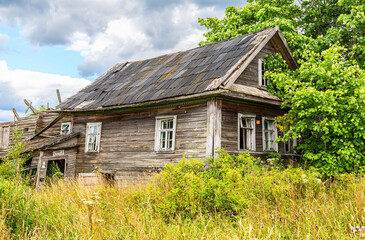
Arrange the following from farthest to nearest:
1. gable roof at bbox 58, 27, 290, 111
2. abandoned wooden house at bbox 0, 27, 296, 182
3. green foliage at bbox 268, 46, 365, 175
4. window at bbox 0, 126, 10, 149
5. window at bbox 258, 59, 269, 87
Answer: window at bbox 0, 126, 10, 149, window at bbox 258, 59, 269, 87, gable roof at bbox 58, 27, 290, 111, abandoned wooden house at bbox 0, 27, 296, 182, green foliage at bbox 268, 46, 365, 175

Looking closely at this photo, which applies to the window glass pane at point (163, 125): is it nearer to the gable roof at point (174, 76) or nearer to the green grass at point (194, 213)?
the gable roof at point (174, 76)

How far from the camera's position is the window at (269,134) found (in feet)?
41.5

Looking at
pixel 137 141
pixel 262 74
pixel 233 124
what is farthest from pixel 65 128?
pixel 262 74

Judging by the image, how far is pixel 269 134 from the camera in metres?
12.8

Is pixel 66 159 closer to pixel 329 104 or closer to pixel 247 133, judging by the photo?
pixel 247 133

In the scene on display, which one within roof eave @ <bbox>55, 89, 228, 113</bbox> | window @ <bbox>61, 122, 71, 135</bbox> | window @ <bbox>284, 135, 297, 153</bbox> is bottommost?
window @ <bbox>284, 135, 297, 153</bbox>

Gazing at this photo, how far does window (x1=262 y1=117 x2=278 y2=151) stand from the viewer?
1264 cm

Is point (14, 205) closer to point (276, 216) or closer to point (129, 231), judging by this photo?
point (129, 231)

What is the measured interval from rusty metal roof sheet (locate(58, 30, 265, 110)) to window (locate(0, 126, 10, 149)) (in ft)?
24.2

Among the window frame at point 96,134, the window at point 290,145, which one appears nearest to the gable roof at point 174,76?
the window frame at point 96,134

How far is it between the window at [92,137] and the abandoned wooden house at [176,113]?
0.04 m

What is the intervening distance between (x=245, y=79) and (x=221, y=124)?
227cm

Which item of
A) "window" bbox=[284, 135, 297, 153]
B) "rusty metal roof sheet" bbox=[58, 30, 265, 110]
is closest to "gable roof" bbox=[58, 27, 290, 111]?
"rusty metal roof sheet" bbox=[58, 30, 265, 110]

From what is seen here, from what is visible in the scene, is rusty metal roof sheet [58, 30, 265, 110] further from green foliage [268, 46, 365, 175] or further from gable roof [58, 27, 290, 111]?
green foliage [268, 46, 365, 175]
